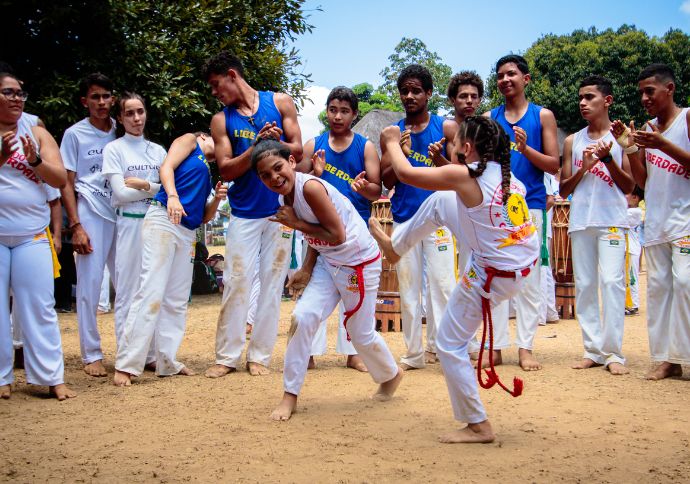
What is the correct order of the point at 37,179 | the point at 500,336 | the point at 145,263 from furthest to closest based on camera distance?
the point at 500,336, the point at 145,263, the point at 37,179

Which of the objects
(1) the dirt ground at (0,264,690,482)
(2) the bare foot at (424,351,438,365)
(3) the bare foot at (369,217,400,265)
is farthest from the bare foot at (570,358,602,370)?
(3) the bare foot at (369,217,400,265)

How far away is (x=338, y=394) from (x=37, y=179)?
2.81 meters

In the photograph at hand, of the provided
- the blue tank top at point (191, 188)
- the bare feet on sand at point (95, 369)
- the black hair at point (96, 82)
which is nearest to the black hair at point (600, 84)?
the blue tank top at point (191, 188)

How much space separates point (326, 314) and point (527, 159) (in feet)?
8.22

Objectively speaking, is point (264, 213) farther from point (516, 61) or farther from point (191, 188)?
point (516, 61)

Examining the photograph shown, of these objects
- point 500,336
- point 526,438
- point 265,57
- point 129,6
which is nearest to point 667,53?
point 265,57

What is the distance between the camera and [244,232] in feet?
20.1

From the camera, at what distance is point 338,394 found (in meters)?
5.57

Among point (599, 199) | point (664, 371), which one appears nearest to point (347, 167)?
point (599, 199)

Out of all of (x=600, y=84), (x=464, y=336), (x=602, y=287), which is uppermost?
(x=600, y=84)

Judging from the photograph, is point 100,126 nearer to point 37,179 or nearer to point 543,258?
point 37,179

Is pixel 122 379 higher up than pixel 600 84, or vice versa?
pixel 600 84

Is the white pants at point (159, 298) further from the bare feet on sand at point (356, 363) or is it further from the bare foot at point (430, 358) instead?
the bare foot at point (430, 358)

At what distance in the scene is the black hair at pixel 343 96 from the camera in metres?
6.32
